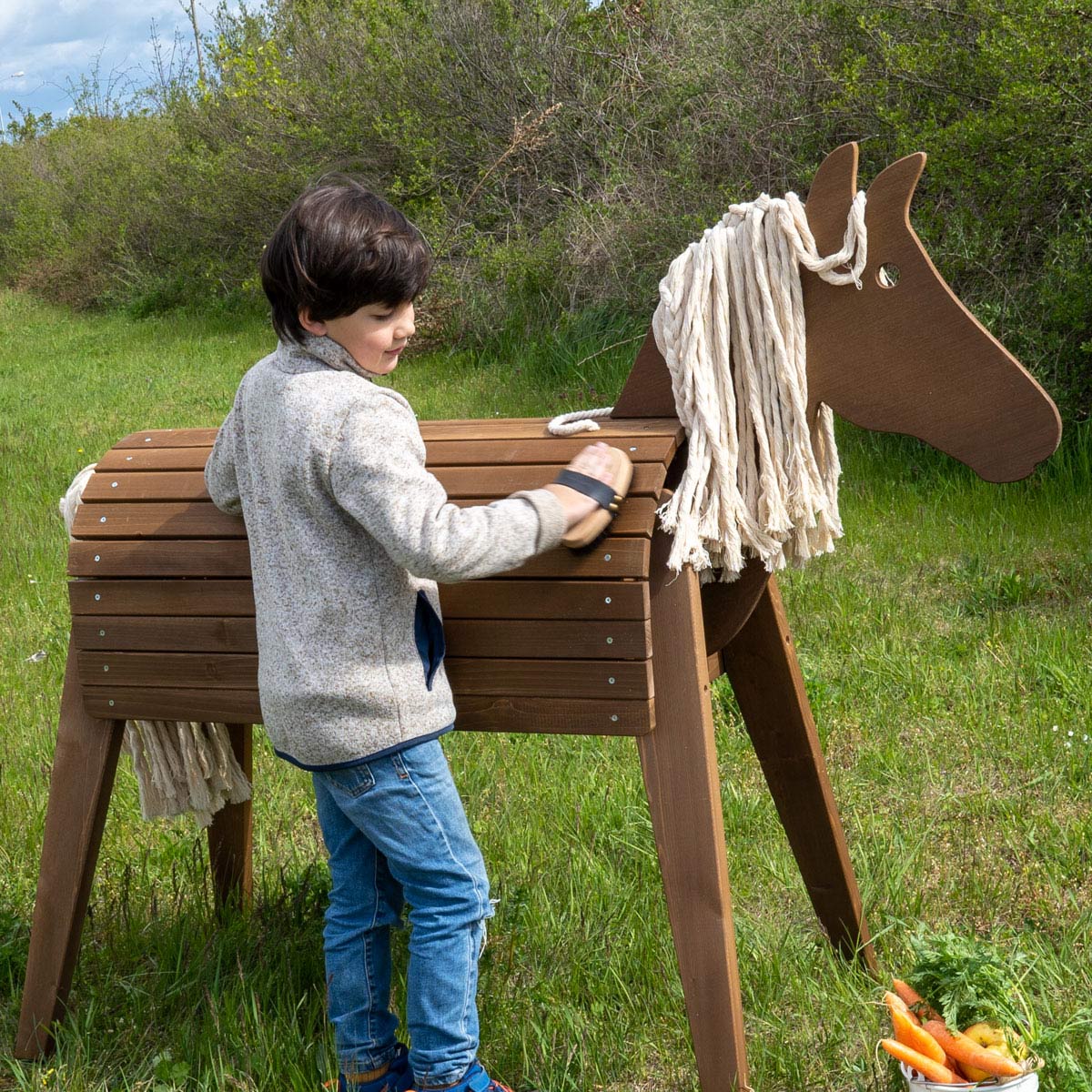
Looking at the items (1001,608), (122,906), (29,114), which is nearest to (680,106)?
(1001,608)

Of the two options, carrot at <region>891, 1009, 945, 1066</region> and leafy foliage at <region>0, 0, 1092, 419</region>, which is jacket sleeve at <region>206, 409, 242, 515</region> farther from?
leafy foliage at <region>0, 0, 1092, 419</region>

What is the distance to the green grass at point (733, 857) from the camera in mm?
2361

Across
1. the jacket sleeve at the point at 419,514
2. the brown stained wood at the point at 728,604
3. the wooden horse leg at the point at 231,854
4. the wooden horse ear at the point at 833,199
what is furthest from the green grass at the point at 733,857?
the wooden horse ear at the point at 833,199

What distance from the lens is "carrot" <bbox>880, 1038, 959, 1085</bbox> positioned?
187cm

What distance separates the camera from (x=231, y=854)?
289cm

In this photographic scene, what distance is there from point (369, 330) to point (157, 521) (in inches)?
23.2

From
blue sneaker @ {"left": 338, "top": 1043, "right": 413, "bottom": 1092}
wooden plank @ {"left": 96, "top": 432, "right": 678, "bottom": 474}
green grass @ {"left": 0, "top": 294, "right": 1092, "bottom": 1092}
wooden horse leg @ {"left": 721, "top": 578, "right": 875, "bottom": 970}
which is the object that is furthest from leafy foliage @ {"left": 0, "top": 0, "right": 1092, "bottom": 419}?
blue sneaker @ {"left": 338, "top": 1043, "right": 413, "bottom": 1092}

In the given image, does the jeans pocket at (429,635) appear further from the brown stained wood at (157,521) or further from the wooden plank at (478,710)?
the brown stained wood at (157,521)

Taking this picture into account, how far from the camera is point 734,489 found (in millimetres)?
1982

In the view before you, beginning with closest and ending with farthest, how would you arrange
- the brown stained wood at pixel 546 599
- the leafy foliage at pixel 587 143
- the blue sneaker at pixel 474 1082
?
the brown stained wood at pixel 546 599
the blue sneaker at pixel 474 1082
the leafy foliage at pixel 587 143

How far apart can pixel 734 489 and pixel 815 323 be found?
32cm

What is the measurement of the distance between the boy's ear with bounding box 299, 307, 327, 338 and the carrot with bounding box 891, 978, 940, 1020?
1.43 metres

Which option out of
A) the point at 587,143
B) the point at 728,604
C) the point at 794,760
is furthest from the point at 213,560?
the point at 587,143

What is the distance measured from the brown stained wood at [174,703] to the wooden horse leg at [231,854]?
60 centimetres
